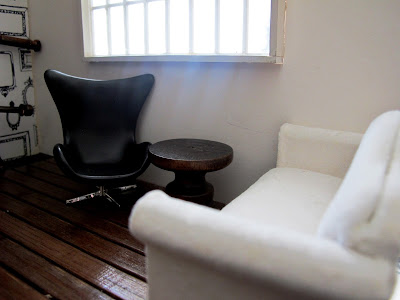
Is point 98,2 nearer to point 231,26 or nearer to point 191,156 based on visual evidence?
point 231,26

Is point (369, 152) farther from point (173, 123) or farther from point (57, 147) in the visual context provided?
point (57, 147)

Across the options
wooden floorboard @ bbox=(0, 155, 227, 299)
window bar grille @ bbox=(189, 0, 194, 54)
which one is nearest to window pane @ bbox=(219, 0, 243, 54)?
window bar grille @ bbox=(189, 0, 194, 54)

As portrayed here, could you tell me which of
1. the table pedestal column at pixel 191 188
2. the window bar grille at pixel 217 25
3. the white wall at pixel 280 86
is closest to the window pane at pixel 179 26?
the white wall at pixel 280 86

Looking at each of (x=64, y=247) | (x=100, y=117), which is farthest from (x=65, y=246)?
(x=100, y=117)

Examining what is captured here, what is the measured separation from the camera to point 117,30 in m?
2.78

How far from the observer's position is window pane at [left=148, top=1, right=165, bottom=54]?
2.49 m

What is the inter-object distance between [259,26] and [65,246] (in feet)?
5.77

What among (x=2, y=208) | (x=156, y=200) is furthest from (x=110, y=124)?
(x=156, y=200)

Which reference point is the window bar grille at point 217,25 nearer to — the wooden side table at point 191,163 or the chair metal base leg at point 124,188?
the wooden side table at point 191,163

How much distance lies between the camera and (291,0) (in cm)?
192

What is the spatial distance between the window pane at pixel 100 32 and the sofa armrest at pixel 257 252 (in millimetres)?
2333

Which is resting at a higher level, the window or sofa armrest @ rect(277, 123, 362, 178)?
the window

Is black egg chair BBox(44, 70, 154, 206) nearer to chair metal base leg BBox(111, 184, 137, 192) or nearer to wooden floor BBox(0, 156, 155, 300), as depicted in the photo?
chair metal base leg BBox(111, 184, 137, 192)

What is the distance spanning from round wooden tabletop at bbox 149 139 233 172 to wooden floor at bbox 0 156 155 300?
0.50 metres
